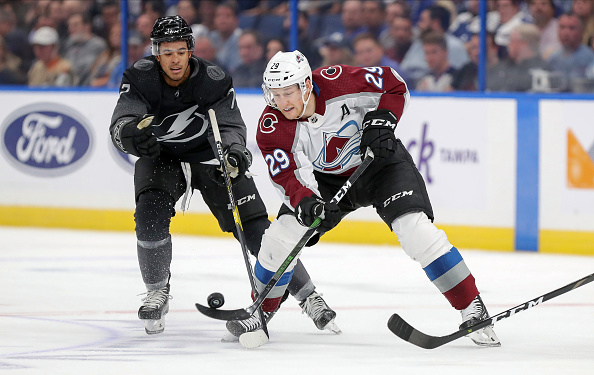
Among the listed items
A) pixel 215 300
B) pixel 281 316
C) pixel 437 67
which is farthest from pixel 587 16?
pixel 215 300

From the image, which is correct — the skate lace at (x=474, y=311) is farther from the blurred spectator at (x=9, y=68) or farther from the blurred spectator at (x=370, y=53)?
the blurred spectator at (x=9, y=68)

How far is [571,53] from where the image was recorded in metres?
6.47

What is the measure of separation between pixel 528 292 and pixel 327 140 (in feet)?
5.29

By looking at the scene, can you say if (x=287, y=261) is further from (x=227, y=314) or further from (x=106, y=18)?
(x=106, y=18)

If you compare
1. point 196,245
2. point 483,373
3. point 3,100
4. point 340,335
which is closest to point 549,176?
point 196,245

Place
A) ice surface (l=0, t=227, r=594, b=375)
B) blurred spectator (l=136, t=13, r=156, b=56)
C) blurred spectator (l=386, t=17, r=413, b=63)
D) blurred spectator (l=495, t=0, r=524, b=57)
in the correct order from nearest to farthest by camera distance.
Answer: ice surface (l=0, t=227, r=594, b=375), blurred spectator (l=495, t=0, r=524, b=57), blurred spectator (l=386, t=17, r=413, b=63), blurred spectator (l=136, t=13, r=156, b=56)

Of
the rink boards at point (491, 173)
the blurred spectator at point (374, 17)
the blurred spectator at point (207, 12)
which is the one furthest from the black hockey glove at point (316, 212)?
the blurred spectator at point (207, 12)

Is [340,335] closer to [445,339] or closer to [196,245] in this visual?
[445,339]

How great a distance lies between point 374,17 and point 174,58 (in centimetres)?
339

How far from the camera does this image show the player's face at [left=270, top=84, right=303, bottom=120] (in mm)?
3611

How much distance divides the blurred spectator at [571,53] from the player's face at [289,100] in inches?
127

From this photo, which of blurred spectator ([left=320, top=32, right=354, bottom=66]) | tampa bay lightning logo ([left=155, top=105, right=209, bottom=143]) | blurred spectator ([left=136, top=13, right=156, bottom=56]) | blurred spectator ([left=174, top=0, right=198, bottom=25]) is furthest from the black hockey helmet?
blurred spectator ([left=136, top=13, right=156, bottom=56])

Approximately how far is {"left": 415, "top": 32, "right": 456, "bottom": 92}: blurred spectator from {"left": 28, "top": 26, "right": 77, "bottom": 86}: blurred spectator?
8.33 feet

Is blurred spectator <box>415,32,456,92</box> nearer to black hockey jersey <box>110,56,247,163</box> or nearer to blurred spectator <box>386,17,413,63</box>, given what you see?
blurred spectator <box>386,17,413,63</box>
